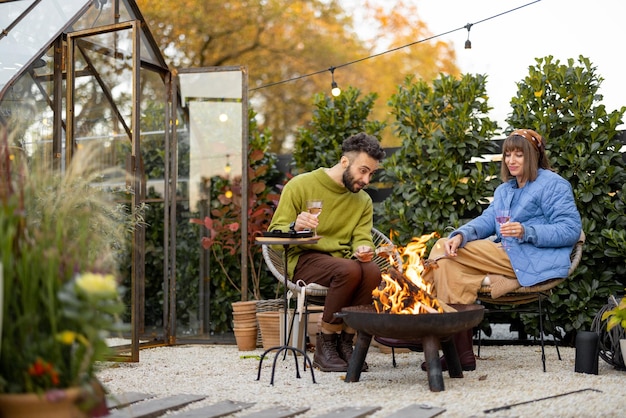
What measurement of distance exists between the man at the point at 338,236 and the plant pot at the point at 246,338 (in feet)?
3.50

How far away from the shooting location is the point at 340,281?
422cm

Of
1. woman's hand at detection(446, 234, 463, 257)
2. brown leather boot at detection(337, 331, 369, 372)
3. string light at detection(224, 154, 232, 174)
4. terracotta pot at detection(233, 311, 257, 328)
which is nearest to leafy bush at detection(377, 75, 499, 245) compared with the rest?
woman's hand at detection(446, 234, 463, 257)

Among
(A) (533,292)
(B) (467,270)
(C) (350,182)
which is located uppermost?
(C) (350,182)

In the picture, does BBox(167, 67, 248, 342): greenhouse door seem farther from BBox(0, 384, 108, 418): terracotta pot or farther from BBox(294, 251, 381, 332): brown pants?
BBox(0, 384, 108, 418): terracotta pot

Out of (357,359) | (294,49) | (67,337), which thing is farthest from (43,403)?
(294,49)

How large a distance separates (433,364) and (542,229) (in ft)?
4.07

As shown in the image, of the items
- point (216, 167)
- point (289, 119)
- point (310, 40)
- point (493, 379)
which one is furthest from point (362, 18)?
point (493, 379)

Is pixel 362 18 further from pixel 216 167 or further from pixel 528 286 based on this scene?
pixel 528 286

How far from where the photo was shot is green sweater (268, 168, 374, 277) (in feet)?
15.1

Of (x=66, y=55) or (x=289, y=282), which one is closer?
(x=289, y=282)

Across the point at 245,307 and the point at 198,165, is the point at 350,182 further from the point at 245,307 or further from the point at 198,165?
the point at 198,165

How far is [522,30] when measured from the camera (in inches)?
523

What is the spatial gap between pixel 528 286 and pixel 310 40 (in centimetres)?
1196

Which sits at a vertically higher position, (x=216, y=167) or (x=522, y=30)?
(x=522, y=30)
